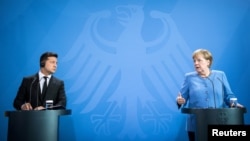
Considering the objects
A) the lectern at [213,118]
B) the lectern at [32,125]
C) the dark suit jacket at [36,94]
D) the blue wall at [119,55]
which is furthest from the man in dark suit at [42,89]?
the lectern at [213,118]

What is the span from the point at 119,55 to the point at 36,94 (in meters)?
1.39

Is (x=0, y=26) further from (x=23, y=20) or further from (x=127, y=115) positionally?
(x=127, y=115)

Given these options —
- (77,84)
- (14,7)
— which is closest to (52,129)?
(77,84)

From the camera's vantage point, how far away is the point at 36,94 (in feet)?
11.7

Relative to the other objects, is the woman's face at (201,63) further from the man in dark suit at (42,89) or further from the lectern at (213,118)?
the man in dark suit at (42,89)

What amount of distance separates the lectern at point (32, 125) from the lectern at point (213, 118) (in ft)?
4.27

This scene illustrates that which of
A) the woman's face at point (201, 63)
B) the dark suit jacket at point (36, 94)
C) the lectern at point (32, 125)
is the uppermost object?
the woman's face at point (201, 63)

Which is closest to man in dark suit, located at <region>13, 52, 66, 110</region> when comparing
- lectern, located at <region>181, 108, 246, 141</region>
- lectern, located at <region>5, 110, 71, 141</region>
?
lectern, located at <region>5, 110, 71, 141</region>

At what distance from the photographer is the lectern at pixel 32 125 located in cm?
285

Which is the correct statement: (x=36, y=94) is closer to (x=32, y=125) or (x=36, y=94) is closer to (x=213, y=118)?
(x=32, y=125)

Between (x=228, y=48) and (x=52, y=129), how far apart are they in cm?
286

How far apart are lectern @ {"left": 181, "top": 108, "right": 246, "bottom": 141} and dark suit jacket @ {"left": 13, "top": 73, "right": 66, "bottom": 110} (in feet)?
5.06

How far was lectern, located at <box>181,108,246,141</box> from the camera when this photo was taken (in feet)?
9.29

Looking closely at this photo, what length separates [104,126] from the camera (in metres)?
4.44
